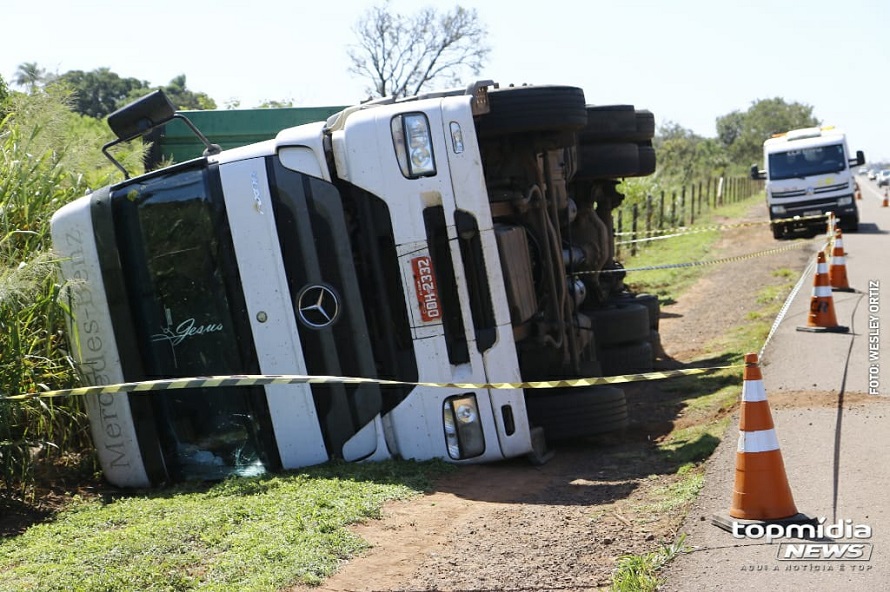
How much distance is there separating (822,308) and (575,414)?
4301 millimetres

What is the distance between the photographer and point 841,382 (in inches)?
306

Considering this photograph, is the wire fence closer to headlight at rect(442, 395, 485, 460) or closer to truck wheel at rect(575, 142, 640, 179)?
truck wheel at rect(575, 142, 640, 179)

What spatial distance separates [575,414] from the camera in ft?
22.5

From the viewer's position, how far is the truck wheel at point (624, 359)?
9.09 meters

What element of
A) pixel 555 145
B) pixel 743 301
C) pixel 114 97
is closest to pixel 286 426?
pixel 555 145

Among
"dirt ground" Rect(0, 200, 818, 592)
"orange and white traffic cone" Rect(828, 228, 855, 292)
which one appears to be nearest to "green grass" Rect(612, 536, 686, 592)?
"dirt ground" Rect(0, 200, 818, 592)

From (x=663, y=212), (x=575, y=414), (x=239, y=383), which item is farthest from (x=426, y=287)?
(x=663, y=212)

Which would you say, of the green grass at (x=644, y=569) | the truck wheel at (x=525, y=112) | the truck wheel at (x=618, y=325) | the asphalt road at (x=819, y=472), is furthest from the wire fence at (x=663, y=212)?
the green grass at (x=644, y=569)

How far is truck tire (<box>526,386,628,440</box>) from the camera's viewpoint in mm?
6848

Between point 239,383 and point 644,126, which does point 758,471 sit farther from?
point 644,126

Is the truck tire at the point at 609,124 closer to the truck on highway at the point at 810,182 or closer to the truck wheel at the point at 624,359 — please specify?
the truck wheel at the point at 624,359

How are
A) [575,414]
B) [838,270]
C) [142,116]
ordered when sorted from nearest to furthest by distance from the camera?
[575,414]
[142,116]
[838,270]

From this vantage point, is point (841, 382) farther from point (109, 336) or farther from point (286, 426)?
point (109, 336)

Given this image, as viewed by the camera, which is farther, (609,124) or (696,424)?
(609,124)
